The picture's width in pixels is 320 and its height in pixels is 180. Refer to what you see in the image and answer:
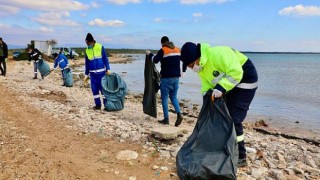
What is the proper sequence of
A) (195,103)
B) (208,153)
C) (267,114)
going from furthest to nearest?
(195,103), (267,114), (208,153)

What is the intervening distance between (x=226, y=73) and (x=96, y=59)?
5045 millimetres

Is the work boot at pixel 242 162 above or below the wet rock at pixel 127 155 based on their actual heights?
above

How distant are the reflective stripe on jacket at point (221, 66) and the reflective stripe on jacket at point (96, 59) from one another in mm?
4669

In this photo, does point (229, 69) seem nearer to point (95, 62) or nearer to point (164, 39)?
point (164, 39)

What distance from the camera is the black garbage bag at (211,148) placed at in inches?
170

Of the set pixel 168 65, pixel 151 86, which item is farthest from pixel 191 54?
pixel 151 86

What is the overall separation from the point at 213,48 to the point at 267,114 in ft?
36.2

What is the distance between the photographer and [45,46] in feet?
149

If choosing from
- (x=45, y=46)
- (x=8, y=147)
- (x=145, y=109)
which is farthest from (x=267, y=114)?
(x=45, y=46)

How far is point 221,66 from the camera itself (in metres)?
4.39

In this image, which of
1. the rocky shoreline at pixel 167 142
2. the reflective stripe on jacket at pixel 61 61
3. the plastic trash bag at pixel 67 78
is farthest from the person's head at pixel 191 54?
the plastic trash bag at pixel 67 78

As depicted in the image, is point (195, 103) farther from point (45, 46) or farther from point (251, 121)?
point (45, 46)

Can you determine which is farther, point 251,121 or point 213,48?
point 251,121

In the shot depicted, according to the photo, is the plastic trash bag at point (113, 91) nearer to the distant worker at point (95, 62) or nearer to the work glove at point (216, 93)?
the distant worker at point (95, 62)
